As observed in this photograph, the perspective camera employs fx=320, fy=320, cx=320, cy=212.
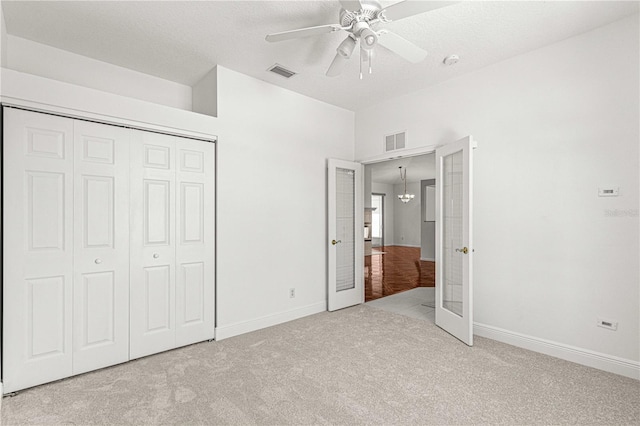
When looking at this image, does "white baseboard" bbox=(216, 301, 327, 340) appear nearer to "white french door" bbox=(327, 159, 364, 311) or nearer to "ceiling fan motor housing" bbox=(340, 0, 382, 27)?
"white french door" bbox=(327, 159, 364, 311)

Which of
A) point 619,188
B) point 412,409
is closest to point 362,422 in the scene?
point 412,409

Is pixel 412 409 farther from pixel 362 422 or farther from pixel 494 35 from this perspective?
pixel 494 35

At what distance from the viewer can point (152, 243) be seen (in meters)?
2.98

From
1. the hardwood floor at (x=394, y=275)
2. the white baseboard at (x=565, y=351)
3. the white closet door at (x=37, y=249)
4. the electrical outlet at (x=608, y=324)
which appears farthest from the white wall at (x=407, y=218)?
the white closet door at (x=37, y=249)

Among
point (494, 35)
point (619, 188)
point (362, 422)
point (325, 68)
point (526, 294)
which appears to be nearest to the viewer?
point (362, 422)

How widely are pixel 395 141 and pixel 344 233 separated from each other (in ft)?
4.76

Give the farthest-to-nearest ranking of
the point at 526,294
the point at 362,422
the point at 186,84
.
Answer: the point at 186,84, the point at 526,294, the point at 362,422

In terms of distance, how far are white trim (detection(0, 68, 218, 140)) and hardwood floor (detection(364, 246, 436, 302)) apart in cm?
348

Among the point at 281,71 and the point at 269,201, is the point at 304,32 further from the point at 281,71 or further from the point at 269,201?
the point at 269,201

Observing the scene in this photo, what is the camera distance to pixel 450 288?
3596 millimetres

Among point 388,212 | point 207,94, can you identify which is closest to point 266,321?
point 207,94

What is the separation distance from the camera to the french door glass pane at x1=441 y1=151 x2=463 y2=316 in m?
3.43

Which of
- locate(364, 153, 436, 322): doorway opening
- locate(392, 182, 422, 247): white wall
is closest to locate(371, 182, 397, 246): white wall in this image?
locate(364, 153, 436, 322): doorway opening

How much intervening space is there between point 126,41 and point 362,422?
356cm
